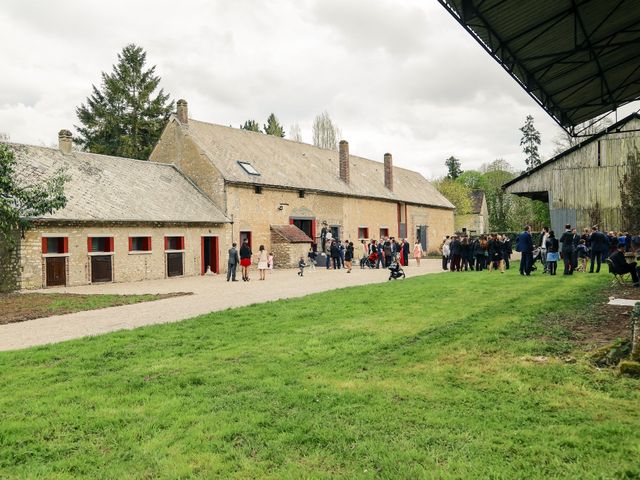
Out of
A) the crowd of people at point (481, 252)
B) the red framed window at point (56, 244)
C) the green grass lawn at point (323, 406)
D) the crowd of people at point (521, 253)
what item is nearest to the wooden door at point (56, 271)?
the red framed window at point (56, 244)

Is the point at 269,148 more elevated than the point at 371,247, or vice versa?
the point at 269,148

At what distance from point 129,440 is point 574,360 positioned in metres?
4.97

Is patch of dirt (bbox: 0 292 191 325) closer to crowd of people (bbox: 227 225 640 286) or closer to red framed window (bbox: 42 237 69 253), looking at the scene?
red framed window (bbox: 42 237 69 253)

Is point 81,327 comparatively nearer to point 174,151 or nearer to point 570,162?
point 174,151

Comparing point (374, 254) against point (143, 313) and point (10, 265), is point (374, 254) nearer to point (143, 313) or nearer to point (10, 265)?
point (10, 265)

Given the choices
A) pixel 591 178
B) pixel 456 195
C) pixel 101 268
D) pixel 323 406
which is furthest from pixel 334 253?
pixel 456 195

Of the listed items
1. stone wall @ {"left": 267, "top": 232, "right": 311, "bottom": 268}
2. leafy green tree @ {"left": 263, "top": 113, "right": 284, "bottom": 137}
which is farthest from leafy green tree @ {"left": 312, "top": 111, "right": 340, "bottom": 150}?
stone wall @ {"left": 267, "top": 232, "right": 311, "bottom": 268}

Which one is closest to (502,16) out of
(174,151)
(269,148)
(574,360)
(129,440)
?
(574,360)

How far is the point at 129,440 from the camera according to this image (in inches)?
169

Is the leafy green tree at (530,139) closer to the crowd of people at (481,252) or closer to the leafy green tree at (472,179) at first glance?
the leafy green tree at (472,179)

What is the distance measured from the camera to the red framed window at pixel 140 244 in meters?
22.3

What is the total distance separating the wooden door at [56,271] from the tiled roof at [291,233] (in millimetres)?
11429

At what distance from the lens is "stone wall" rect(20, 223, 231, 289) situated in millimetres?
18969

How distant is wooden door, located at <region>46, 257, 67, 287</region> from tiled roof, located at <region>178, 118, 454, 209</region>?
9446mm
